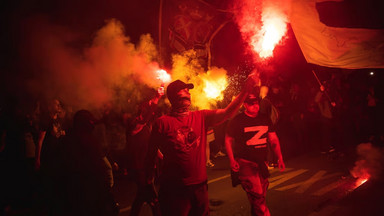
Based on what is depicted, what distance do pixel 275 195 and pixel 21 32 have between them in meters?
7.25

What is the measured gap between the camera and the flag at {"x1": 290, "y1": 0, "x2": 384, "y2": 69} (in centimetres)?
421

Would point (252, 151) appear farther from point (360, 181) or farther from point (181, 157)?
point (360, 181)

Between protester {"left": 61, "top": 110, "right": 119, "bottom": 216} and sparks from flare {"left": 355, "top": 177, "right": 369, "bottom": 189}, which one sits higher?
protester {"left": 61, "top": 110, "right": 119, "bottom": 216}

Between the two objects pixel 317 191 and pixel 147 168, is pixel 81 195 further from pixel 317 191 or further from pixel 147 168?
pixel 317 191

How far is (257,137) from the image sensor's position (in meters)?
4.29

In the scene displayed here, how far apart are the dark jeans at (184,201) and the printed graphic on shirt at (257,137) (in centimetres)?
145

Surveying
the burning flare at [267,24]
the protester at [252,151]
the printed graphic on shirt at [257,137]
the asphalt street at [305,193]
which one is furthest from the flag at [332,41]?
the asphalt street at [305,193]

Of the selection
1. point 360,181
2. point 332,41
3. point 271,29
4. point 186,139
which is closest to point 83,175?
point 186,139

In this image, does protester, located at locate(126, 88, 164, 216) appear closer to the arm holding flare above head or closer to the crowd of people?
the crowd of people

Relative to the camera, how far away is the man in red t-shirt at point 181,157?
3104 mm

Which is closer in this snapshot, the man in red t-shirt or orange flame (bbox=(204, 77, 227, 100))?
the man in red t-shirt

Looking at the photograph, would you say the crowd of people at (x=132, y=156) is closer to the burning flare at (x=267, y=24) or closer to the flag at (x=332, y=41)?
the flag at (x=332, y=41)

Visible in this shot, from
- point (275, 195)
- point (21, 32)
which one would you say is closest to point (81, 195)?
point (275, 195)

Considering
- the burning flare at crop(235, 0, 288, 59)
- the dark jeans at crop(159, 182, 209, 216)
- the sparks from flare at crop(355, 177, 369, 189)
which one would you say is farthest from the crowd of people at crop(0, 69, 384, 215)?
the sparks from flare at crop(355, 177, 369, 189)
